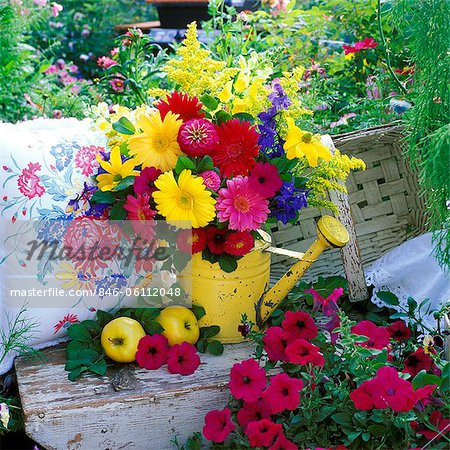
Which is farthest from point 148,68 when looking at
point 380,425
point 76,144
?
point 380,425

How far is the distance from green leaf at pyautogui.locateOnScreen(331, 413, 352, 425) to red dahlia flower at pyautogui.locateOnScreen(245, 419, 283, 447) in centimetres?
10

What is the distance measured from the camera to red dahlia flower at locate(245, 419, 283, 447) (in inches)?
50.4

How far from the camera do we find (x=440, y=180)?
54.6 inches

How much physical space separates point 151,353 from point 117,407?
0.45 feet

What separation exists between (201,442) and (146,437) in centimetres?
10

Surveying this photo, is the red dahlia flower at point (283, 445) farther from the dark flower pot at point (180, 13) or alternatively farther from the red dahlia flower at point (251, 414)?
the dark flower pot at point (180, 13)

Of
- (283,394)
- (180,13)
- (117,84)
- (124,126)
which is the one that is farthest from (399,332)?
(180,13)

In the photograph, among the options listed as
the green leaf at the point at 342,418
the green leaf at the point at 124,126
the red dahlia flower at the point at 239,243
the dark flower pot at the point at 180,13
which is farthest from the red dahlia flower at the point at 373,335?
the dark flower pot at the point at 180,13

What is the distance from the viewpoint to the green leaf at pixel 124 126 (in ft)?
4.94

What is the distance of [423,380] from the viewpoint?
1.31m

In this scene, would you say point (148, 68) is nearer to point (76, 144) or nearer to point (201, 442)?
point (76, 144)

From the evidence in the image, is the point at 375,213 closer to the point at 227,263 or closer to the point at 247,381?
the point at 227,263

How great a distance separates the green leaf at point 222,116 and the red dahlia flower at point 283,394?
1.66 feet

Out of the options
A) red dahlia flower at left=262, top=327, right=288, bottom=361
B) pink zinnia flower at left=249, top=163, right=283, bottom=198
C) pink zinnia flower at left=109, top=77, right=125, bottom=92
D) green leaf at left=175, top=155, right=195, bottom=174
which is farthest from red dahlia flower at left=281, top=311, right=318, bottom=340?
pink zinnia flower at left=109, top=77, right=125, bottom=92
